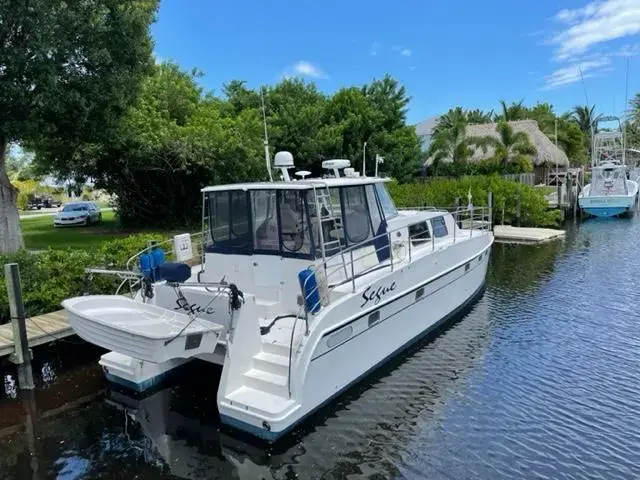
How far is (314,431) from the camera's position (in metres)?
6.16

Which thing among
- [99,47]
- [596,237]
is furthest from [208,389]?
[596,237]

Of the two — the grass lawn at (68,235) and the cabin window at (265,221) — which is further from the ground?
the cabin window at (265,221)

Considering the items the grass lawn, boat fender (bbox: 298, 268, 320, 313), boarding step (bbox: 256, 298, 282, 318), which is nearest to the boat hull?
boat fender (bbox: 298, 268, 320, 313)

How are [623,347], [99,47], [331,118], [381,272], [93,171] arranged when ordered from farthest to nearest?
1. [331,118]
2. [93,171]
3. [99,47]
4. [623,347]
5. [381,272]

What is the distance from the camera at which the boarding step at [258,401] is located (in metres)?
5.59

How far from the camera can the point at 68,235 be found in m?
20.6

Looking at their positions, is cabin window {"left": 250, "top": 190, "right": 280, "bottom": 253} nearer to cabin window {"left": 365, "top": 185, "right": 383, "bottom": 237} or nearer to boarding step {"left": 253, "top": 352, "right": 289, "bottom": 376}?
boarding step {"left": 253, "top": 352, "right": 289, "bottom": 376}

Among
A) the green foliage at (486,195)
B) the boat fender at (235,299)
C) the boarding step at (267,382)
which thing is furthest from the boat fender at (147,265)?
the green foliage at (486,195)

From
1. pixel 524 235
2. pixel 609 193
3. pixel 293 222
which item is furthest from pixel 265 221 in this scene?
pixel 609 193

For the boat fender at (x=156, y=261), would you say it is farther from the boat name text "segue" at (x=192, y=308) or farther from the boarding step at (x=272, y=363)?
the boarding step at (x=272, y=363)

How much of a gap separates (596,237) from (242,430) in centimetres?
1986

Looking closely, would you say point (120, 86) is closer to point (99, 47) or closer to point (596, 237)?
point (99, 47)

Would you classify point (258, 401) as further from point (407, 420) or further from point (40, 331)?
point (40, 331)

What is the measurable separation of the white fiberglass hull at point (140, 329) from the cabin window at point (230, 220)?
1.49 m
